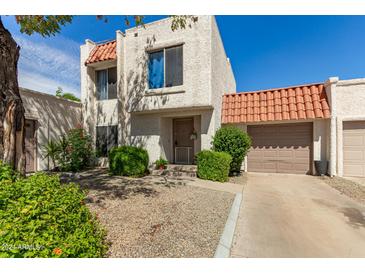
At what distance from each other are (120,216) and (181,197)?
1.93 meters

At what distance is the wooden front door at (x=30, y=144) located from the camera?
358 inches

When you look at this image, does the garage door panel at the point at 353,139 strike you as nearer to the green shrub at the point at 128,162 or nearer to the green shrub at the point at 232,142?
the green shrub at the point at 232,142

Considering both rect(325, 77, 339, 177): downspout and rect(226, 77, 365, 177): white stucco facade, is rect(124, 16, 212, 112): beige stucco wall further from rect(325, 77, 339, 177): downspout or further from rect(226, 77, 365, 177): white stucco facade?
rect(226, 77, 365, 177): white stucco facade

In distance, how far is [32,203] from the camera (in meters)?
2.32

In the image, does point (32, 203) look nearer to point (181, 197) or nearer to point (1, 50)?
point (1, 50)

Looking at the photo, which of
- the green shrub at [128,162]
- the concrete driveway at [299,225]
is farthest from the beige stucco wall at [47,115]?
the concrete driveway at [299,225]

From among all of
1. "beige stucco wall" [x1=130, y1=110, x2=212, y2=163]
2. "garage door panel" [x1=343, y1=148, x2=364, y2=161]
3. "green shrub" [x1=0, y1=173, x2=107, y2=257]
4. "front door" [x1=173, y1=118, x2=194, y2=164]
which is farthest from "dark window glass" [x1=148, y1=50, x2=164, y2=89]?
"garage door panel" [x1=343, y1=148, x2=364, y2=161]

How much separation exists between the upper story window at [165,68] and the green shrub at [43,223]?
22.4ft

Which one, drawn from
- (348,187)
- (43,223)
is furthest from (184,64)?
(348,187)

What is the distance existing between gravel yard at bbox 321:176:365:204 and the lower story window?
10.7 meters

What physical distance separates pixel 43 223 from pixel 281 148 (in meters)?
10.2

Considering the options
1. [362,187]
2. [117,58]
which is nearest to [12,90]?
[117,58]

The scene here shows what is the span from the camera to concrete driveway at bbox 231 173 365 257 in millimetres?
3047

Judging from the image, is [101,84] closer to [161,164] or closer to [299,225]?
[161,164]
